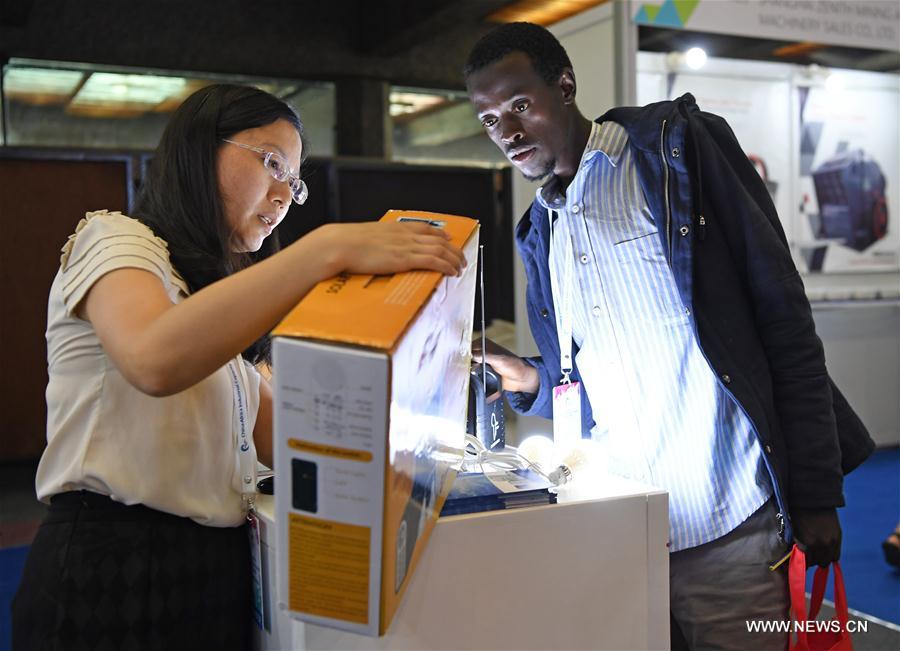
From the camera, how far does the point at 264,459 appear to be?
151cm

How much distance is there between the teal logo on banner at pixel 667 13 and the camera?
Result: 347cm

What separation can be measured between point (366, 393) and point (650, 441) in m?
0.96

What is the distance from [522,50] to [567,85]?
0.39 feet

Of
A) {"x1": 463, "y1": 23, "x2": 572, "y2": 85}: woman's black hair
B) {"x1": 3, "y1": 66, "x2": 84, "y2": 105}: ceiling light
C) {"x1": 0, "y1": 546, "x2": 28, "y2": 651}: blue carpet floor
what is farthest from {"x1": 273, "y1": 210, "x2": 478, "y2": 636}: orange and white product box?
{"x1": 3, "y1": 66, "x2": 84, "y2": 105}: ceiling light

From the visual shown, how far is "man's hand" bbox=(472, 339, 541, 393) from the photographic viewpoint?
1.84m

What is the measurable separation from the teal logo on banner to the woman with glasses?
8.34ft

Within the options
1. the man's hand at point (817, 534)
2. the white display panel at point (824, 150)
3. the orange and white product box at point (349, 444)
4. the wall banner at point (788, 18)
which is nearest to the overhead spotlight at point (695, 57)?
the white display panel at point (824, 150)

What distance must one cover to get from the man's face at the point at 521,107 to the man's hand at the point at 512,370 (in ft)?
1.34

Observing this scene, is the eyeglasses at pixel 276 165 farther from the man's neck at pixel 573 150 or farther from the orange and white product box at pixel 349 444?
the man's neck at pixel 573 150

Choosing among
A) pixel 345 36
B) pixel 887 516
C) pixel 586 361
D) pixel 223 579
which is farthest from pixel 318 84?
pixel 223 579

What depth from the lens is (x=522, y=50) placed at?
1655mm

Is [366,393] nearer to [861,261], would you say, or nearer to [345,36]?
[861,261]

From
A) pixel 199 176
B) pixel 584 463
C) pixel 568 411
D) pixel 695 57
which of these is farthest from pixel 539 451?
pixel 695 57


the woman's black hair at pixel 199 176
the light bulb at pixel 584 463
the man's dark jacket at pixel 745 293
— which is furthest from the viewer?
the man's dark jacket at pixel 745 293
